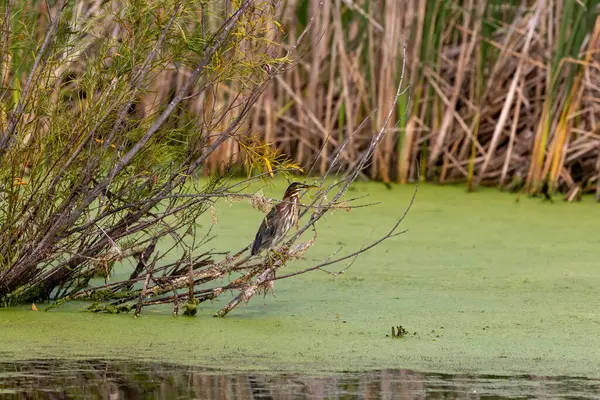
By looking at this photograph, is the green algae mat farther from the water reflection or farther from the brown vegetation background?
the brown vegetation background

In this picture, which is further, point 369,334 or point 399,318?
point 399,318

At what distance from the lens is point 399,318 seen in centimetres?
430

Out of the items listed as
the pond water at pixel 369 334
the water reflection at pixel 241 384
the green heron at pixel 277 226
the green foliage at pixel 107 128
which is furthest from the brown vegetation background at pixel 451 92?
the water reflection at pixel 241 384

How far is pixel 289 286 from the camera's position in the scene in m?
5.03

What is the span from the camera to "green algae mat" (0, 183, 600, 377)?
3627mm

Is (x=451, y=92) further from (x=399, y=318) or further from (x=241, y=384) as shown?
(x=241, y=384)

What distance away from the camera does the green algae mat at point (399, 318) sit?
3627 millimetres

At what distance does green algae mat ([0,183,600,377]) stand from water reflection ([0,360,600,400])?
4.3 inches

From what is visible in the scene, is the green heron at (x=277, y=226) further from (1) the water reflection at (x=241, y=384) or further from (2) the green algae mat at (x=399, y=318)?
(1) the water reflection at (x=241, y=384)

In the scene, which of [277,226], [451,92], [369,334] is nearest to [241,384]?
[369,334]

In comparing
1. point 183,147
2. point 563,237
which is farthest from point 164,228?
point 563,237

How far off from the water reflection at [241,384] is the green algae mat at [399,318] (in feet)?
0.36

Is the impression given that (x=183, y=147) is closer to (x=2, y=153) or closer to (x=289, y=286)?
(x=2, y=153)

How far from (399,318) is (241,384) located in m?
1.20
